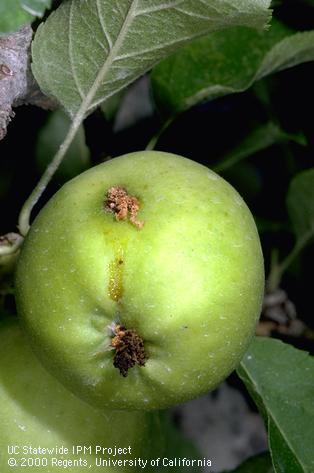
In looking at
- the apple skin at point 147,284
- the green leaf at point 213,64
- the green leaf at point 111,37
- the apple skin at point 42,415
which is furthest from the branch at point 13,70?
the green leaf at point 213,64

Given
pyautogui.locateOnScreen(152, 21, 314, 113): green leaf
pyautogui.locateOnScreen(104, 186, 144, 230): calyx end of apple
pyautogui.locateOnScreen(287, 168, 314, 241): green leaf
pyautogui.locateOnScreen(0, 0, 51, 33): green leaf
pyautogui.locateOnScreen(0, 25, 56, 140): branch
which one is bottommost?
pyautogui.locateOnScreen(287, 168, 314, 241): green leaf

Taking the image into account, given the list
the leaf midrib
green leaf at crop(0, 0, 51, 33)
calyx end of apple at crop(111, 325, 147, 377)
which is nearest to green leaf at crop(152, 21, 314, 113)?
the leaf midrib

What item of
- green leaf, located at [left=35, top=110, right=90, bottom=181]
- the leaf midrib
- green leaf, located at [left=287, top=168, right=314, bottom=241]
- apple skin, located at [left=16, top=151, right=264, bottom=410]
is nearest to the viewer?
apple skin, located at [left=16, top=151, right=264, bottom=410]

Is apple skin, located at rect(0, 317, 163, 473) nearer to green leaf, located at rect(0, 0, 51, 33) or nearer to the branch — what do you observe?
the branch

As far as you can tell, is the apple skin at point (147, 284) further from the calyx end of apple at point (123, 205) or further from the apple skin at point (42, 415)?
the apple skin at point (42, 415)

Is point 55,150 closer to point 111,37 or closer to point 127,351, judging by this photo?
point 111,37

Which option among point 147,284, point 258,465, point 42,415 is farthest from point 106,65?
point 258,465
